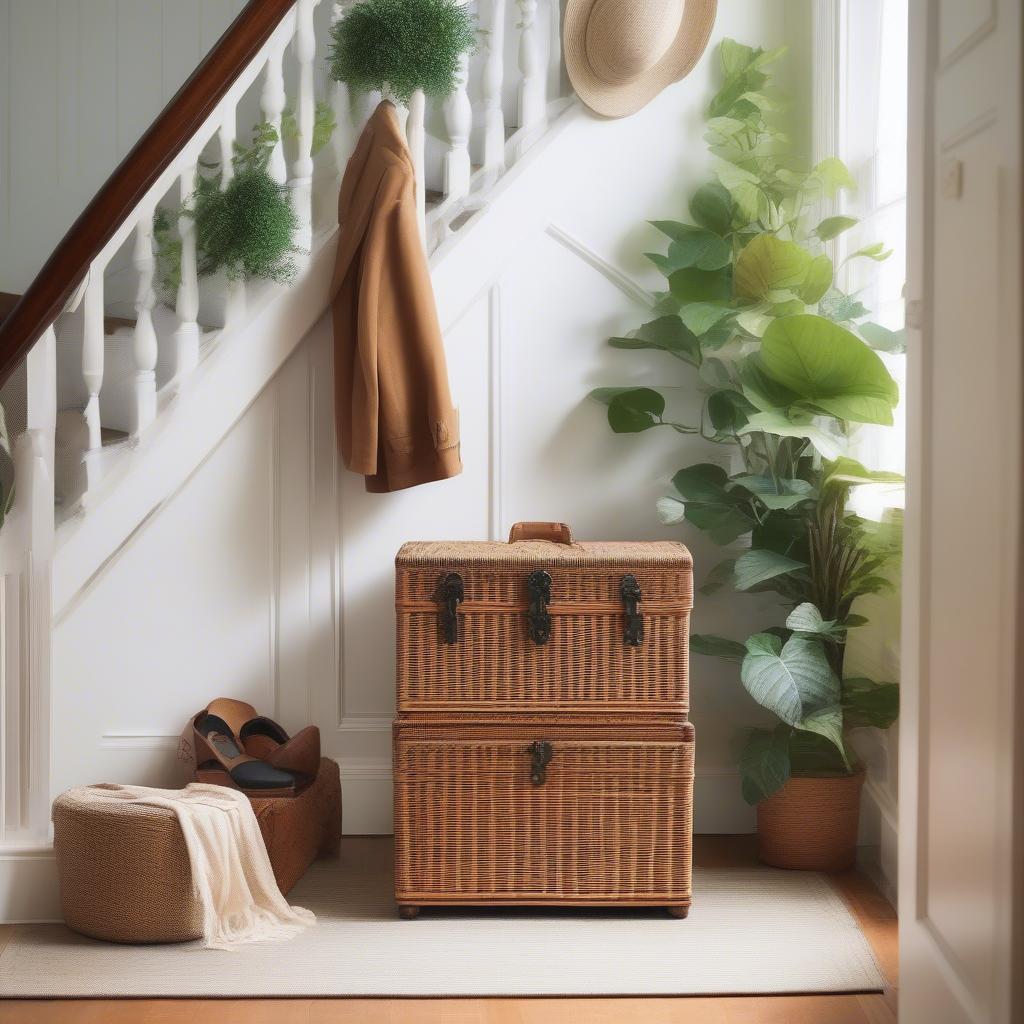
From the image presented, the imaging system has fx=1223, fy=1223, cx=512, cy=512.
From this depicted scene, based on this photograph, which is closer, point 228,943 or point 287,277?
point 228,943

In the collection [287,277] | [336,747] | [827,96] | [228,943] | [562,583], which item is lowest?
[228,943]

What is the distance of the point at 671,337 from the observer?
265 centimetres

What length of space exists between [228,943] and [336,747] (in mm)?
642

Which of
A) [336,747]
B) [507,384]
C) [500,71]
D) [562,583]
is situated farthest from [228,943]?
[500,71]

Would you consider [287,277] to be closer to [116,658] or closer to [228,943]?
[116,658]

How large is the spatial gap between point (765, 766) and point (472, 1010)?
0.80 m

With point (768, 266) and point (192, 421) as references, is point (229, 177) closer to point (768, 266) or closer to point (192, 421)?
point (192, 421)

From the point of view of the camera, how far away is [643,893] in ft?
7.66

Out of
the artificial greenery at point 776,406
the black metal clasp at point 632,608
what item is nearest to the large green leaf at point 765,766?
the artificial greenery at point 776,406

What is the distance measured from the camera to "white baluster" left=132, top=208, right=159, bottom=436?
2.59 meters

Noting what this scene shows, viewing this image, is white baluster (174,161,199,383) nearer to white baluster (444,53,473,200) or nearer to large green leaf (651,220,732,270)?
white baluster (444,53,473,200)

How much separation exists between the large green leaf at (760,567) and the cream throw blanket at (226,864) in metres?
1.06

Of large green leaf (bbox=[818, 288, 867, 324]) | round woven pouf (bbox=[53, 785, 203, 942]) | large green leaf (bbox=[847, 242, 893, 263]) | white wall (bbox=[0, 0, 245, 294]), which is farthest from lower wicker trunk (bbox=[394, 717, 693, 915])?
white wall (bbox=[0, 0, 245, 294])

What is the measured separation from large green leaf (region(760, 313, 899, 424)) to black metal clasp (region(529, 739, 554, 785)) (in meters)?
0.85
